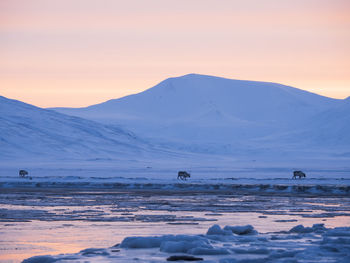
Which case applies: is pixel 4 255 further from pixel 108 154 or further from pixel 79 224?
pixel 108 154

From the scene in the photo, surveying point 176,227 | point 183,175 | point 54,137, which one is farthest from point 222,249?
point 54,137

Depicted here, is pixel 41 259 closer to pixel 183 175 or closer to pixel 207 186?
pixel 207 186

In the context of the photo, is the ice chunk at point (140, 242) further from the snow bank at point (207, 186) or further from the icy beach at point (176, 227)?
the snow bank at point (207, 186)

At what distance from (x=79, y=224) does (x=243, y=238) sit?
5.42m

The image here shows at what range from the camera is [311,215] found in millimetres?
23391

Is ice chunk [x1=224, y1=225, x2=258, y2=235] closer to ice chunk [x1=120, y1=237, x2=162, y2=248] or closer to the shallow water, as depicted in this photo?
the shallow water

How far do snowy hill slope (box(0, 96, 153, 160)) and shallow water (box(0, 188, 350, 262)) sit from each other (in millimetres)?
65633

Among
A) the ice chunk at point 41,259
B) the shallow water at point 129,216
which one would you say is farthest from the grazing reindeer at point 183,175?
the ice chunk at point 41,259

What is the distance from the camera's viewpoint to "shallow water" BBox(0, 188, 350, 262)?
17.0m

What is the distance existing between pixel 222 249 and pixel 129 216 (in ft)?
27.5

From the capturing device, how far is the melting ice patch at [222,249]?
13.9m

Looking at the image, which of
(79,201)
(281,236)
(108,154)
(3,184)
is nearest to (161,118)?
(108,154)

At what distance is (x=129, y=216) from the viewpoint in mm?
22766

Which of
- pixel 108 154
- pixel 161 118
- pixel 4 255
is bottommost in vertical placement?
pixel 4 255
